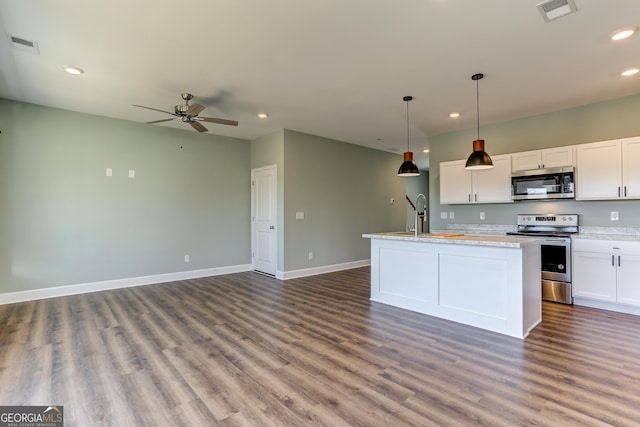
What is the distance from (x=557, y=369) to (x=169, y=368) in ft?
9.92

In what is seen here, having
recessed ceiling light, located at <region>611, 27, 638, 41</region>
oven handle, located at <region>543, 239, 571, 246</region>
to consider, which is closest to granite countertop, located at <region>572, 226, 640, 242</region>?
oven handle, located at <region>543, 239, 571, 246</region>

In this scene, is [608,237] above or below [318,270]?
above

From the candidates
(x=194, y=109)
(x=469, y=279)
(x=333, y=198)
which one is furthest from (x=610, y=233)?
(x=194, y=109)

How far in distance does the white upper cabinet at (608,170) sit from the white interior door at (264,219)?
186 inches

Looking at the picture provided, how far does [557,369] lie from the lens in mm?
2494

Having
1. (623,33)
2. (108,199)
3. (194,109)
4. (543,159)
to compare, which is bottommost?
(108,199)

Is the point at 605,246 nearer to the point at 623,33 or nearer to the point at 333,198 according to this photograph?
the point at 623,33

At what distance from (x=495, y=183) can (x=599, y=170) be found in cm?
125

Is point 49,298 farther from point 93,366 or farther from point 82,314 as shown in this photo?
point 93,366

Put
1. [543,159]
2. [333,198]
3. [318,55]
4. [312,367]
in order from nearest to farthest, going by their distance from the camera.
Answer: [312,367]
[318,55]
[543,159]
[333,198]

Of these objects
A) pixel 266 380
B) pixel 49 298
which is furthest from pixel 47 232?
pixel 266 380

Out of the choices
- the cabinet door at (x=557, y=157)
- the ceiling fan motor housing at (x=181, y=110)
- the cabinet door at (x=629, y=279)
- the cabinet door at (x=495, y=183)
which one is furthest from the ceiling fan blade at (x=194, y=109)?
the cabinet door at (x=629, y=279)

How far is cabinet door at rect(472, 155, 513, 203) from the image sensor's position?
495 cm

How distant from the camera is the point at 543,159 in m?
4.60
